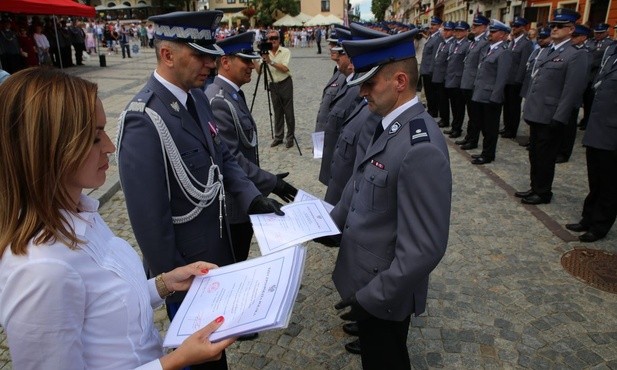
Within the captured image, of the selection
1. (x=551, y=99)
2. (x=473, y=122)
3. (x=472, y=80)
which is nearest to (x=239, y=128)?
(x=551, y=99)

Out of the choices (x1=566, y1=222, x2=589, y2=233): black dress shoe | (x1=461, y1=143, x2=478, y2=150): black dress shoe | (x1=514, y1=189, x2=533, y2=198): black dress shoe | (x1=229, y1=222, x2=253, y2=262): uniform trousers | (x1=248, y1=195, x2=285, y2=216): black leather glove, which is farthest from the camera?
(x1=461, y1=143, x2=478, y2=150): black dress shoe

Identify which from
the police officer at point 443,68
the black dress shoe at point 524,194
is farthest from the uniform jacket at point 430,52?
the black dress shoe at point 524,194

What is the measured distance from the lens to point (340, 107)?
4.11 m

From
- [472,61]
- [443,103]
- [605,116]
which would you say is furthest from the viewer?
[443,103]

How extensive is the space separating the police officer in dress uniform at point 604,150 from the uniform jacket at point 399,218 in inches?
141

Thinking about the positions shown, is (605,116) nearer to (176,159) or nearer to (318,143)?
(318,143)

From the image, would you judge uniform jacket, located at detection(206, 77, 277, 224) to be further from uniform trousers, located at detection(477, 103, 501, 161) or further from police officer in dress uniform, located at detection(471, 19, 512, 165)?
uniform trousers, located at detection(477, 103, 501, 161)

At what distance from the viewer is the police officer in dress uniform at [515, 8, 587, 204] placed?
5445mm

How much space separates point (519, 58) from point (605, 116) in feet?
15.4

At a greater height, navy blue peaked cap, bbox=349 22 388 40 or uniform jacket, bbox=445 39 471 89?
navy blue peaked cap, bbox=349 22 388 40

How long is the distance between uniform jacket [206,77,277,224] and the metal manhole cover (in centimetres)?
308

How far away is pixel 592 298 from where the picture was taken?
142 inches

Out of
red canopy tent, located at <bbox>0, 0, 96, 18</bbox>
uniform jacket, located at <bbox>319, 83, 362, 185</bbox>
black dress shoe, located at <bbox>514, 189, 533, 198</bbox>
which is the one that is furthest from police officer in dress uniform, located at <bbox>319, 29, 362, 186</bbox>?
red canopy tent, located at <bbox>0, 0, 96, 18</bbox>

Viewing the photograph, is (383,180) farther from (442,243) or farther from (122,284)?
(122,284)
